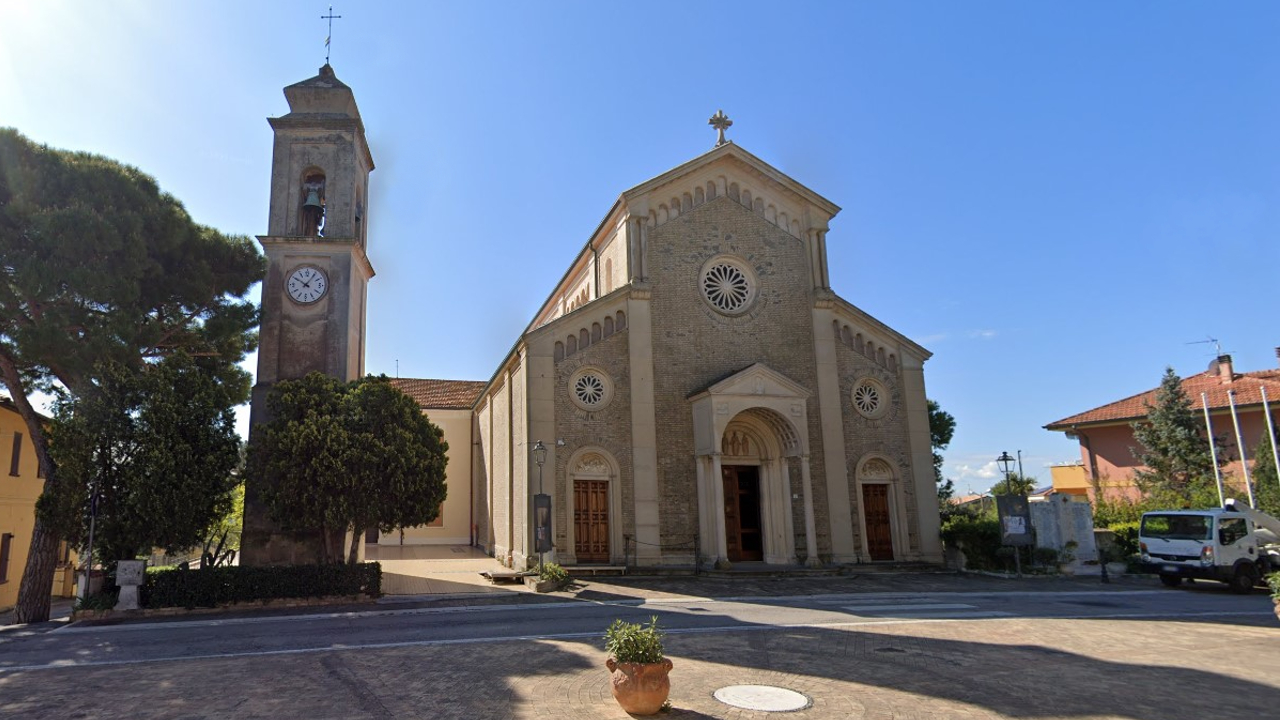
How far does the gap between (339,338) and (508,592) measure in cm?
880

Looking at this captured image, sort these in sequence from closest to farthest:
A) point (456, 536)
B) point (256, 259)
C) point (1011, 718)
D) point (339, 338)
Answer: point (1011, 718)
point (256, 259)
point (339, 338)
point (456, 536)

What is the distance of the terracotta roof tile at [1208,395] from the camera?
32422 millimetres

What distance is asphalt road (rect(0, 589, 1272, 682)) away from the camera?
38.8 ft

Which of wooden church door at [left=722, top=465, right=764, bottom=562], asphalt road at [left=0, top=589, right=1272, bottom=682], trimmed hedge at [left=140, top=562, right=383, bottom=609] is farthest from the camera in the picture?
wooden church door at [left=722, top=465, right=764, bottom=562]

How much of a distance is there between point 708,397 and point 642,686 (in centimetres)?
1550

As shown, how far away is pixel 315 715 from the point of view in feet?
25.7

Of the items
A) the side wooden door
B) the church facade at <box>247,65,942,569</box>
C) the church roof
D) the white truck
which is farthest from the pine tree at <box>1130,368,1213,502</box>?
the church roof

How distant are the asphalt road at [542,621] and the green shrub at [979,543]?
525cm

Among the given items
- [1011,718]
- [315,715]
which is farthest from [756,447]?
[315,715]

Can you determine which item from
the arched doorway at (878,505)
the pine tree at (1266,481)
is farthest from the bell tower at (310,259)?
the pine tree at (1266,481)

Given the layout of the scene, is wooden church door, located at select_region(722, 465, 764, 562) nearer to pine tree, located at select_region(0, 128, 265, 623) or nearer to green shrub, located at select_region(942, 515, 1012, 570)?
green shrub, located at select_region(942, 515, 1012, 570)

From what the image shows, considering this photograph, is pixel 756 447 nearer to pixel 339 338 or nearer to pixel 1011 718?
pixel 339 338

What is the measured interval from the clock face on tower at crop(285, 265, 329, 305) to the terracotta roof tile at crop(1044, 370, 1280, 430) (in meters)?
34.5

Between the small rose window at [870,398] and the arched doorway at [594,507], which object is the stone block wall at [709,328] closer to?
the arched doorway at [594,507]
